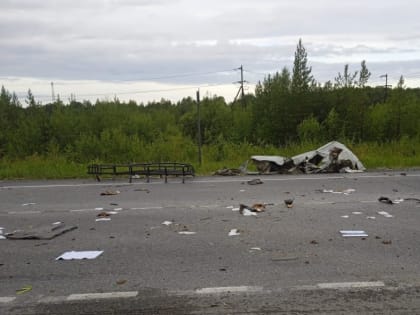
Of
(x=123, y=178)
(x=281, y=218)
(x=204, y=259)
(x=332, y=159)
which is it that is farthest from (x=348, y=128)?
(x=204, y=259)

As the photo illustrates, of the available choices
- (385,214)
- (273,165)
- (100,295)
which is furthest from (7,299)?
(273,165)

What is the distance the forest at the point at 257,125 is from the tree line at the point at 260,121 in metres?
0.07

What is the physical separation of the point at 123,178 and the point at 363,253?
951 cm

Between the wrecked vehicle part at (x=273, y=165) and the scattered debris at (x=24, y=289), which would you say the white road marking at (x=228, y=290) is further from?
the wrecked vehicle part at (x=273, y=165)

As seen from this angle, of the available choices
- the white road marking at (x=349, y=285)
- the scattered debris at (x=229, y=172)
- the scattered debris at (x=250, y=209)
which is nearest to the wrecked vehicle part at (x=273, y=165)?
the scattered debris at (x=229, y=172)

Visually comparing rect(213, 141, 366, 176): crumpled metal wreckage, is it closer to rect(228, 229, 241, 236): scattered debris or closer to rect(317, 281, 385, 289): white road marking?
rect(228, 229, 241, 236): scattered debris

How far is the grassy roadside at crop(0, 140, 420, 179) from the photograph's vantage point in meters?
14.9

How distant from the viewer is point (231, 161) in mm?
17500

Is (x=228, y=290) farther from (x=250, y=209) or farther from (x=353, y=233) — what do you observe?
(x=250, y=209)

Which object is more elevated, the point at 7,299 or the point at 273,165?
the point at 273,165

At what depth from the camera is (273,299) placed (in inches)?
166

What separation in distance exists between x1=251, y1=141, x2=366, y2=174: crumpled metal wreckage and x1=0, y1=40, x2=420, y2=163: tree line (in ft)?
24.7

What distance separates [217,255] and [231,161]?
468 inches

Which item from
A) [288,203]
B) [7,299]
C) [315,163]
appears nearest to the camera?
[7,299]
